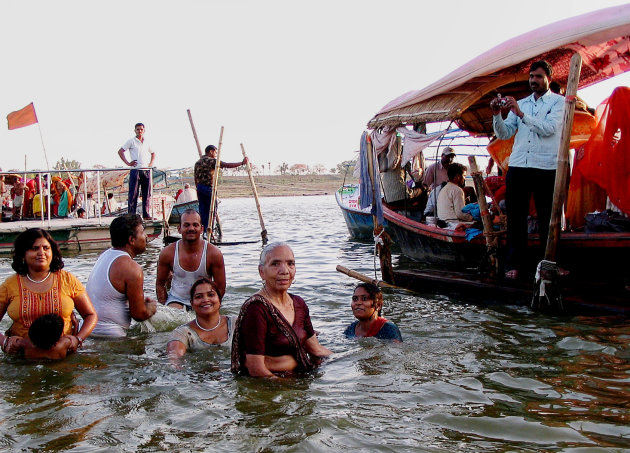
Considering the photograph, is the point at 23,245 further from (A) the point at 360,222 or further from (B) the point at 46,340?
(A) the point at 360,222

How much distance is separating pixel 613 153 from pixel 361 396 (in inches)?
180

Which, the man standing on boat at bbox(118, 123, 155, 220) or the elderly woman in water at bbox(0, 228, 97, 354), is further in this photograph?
the man standing on boat at bbox(118, 123, 155, 220)

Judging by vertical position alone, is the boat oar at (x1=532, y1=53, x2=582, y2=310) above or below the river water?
above

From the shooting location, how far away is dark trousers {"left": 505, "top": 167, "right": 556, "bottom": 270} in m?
6.88

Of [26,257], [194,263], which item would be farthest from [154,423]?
[194,263]

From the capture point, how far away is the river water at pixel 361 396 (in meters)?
3.49

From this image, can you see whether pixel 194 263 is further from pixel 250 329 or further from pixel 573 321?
pixel 573 321

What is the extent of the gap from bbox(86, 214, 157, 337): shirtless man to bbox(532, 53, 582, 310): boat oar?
3.86 metres

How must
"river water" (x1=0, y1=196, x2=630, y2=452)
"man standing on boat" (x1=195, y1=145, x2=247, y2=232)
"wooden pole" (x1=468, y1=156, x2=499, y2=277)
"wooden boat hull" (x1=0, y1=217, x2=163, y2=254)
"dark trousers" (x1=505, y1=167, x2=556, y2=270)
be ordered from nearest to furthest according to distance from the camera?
"river water" (x1=0, y1=196, x2=630, y2=452)
"dark trousers" (x1=505, y1=167, x2=556, y2=270)
"wooden pole" (x1=468, y1=156, x2=499, y2=277)
"man standing on boat" (x1=195, y1=145, x2=247, y2=232)
"wooden boat hull" (x1=0, y1=217, x2=163, y2=254)

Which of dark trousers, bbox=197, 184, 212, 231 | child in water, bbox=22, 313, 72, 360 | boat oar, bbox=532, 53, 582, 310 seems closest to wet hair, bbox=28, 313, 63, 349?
child in water, bbox=22, 313, 72, 360

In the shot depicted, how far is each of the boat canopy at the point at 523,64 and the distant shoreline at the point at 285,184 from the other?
6696 cm

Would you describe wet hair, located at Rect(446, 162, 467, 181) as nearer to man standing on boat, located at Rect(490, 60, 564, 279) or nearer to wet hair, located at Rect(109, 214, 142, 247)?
man standing on boat, located at Rect(490, 60, 564, 279)

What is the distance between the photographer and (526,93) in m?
9.61

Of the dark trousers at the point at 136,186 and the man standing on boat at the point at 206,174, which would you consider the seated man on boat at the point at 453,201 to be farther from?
the dark trousers at the point at 136,186
